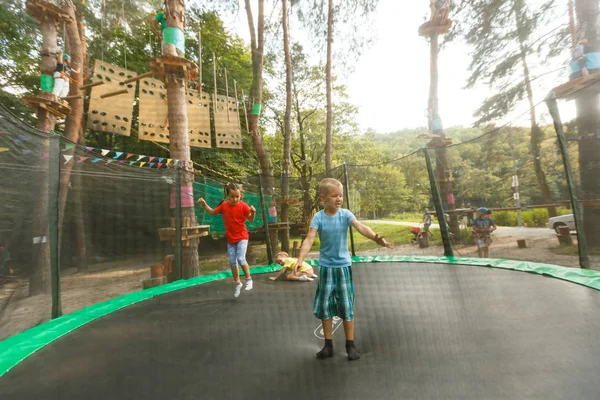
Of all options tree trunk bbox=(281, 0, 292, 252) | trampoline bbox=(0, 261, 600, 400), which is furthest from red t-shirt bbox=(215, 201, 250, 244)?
tree trunk bbox=(281, 0, 292, 252)

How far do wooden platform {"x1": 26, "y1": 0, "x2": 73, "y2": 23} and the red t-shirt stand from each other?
14.0 feet

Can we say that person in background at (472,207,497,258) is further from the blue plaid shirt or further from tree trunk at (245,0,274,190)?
tree trunk at (245,0,274,190)

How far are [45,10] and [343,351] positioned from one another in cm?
614

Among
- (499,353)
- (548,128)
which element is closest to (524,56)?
(548,128)

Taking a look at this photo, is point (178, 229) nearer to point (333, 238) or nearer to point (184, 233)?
point (184, 233)

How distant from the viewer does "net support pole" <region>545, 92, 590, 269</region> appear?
9.48ft

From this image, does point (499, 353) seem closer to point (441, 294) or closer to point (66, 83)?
point (441, 294)

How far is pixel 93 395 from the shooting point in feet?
3.95

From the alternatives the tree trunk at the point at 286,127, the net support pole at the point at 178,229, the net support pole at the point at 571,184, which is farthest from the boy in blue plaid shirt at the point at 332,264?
the tree trunk at the point at 286,127

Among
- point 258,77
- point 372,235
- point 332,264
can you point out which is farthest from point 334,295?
point 258,77

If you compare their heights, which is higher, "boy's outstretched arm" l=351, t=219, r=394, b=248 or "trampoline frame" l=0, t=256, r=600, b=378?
"boy's outstretched arm" l=351, t=219, r=394, b=248

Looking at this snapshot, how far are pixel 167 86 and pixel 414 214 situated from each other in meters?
5.22

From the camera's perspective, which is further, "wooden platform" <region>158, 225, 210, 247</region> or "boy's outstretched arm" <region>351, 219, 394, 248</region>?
"wooden platform" <region>158, 225, 210, 247</region>

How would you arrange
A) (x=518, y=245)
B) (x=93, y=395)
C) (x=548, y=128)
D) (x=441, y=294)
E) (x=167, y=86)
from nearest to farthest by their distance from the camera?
(x=93, y=395), (x=441, y=294), (x=548, y=128), (x=518, y=245), (x=167, y=86)
